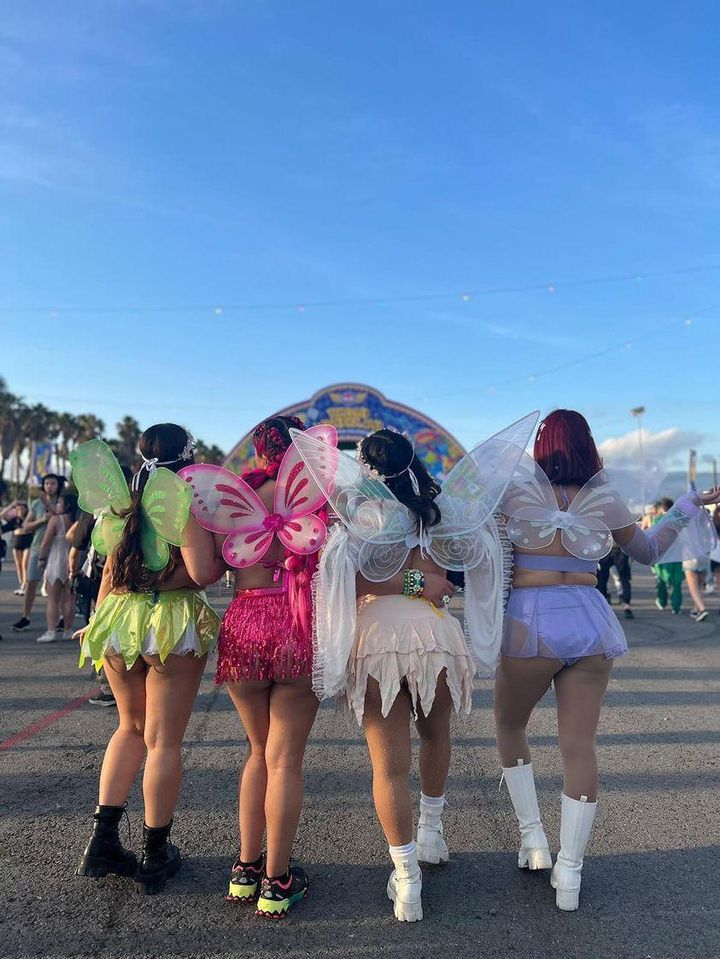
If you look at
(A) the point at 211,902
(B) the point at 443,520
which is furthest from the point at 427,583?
(A) the point at 211,902

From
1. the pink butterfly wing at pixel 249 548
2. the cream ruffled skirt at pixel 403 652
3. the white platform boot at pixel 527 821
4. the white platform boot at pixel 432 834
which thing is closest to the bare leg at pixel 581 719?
the white platform boot at pixel 527 821

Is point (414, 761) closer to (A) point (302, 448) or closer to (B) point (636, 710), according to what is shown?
(B) point (636, 710)

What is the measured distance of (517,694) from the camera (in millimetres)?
2916

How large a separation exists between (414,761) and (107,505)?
247 centimetres

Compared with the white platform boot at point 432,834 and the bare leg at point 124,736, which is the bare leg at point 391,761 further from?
the bare leg at point 124,736

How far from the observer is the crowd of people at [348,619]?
262cm

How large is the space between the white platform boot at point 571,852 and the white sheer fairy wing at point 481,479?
1118 mm

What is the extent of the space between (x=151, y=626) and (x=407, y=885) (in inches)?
52.6

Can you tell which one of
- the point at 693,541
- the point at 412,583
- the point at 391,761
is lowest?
the point at 391,761

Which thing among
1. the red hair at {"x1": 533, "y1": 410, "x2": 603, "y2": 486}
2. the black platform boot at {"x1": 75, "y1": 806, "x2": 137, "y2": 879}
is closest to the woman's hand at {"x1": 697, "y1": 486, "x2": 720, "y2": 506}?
the red hair at {"x1": 533, "y1": 410, "x2": 603, "y2": 486}

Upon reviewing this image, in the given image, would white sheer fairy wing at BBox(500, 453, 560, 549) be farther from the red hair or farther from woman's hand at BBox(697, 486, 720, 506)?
woman's hand at BBox(697, 486, 720, 506)

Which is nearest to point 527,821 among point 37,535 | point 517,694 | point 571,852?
point 571,852

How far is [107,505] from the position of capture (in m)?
2.96

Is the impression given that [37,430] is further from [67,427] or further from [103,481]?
[103,481]
